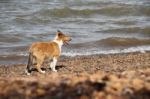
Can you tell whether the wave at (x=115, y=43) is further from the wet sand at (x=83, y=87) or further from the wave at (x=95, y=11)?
the wet sand at (x=83, y=87)

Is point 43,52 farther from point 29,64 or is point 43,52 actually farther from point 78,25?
point 78,25

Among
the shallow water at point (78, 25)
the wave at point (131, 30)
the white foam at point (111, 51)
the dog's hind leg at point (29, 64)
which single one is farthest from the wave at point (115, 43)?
the dog's hind leg at point (29, 64)

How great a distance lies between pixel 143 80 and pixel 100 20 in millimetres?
19236

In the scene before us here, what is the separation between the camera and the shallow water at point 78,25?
62.2ft

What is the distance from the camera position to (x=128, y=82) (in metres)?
6.88

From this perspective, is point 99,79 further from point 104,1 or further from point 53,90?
point 104,1

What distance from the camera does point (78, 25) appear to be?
24422 millimetres

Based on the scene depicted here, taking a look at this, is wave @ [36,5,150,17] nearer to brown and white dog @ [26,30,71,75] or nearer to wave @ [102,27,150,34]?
wave @ [102,27,150,34]

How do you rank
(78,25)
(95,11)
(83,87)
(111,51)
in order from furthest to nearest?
(95,11), (78,25), (111,51), (83,87)

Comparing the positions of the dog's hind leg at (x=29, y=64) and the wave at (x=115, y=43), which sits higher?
the dog's hind leg at (x=29, y=64)

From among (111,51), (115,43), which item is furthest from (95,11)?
(111,51)

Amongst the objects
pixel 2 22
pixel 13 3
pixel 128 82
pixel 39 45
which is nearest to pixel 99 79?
Answer: pixel 128 82

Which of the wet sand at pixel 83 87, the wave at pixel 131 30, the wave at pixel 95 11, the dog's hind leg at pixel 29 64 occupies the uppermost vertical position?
the wet sand at pixel 83 87

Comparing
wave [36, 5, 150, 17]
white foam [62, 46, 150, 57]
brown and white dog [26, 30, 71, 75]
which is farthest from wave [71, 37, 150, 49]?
wave [36, 5, 150, 17]
